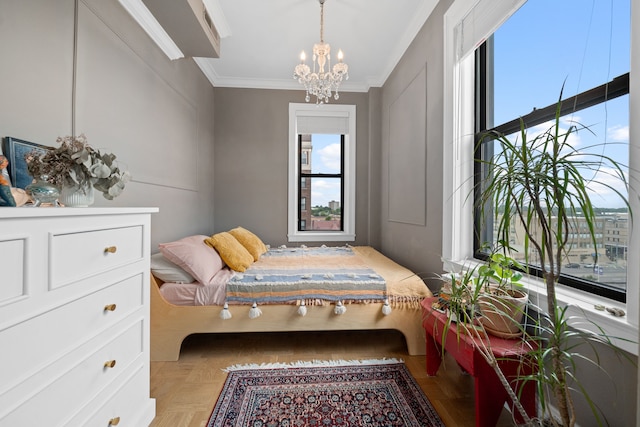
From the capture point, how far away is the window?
3793mm

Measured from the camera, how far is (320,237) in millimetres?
3846

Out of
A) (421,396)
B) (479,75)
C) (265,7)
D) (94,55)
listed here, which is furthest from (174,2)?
(421,396)

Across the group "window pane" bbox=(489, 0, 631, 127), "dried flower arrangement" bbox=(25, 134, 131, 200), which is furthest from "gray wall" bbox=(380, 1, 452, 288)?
"dried flower arrangement" bbox=(25, 134, 131, 200)

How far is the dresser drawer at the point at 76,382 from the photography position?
2.41 feet

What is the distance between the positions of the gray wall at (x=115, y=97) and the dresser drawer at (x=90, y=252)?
0.62 meters

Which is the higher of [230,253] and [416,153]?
[416,153]

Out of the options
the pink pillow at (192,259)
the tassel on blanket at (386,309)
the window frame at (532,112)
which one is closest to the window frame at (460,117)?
the window frame at (532,112)

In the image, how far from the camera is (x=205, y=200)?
11.1ft

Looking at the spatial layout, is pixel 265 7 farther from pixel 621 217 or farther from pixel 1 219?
pixel 621 217

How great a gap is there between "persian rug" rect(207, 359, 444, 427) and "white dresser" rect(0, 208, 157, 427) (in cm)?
45

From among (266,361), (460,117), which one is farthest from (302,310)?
(460,117)

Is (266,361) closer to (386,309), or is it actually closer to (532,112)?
(386,309)

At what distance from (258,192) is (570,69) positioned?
126 inches

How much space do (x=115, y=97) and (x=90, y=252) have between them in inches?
51.5
